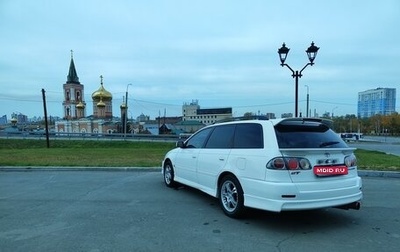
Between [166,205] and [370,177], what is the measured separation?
22.1ft

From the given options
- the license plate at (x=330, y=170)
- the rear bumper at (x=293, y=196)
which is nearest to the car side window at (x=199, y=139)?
the rear bumper at (x=293, y=196)

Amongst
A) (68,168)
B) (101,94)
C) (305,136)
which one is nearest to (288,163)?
(305,136)

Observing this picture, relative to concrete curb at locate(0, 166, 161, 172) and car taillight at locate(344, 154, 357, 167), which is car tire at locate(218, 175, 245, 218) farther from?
concrete curb at locate(0, 166, 161, 172)

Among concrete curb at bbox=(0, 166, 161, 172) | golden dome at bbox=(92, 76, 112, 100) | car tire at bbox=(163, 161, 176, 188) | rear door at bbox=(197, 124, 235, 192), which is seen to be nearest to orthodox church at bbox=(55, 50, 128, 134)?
golden dome at bbox=(92, 76, 112, 100)

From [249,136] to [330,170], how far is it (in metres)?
1.34

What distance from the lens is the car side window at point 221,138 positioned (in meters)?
5.53

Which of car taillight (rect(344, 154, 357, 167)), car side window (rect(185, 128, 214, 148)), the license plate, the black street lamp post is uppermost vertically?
the black street lamp post

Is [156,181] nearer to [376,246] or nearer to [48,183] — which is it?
[48,183]

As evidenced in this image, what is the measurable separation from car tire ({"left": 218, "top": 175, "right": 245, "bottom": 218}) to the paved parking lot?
0.45ft

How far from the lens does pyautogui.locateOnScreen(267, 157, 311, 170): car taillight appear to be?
435 centimetres

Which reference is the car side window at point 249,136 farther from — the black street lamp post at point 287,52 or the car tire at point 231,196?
the black street lamp post at point 287,52

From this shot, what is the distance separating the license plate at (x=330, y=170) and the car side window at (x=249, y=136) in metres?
0.88

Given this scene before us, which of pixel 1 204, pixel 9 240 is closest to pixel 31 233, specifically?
pixel 9 240

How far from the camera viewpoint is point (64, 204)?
6.00 metres
